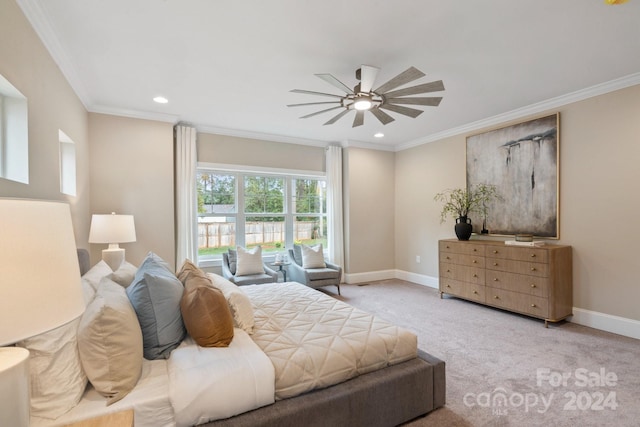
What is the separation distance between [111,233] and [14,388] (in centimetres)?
308

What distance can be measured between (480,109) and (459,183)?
1.28 metres

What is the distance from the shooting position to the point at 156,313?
1.62 meters

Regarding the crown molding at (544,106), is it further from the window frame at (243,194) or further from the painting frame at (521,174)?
the window frame at (243,194)

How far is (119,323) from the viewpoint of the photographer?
136 centimetres

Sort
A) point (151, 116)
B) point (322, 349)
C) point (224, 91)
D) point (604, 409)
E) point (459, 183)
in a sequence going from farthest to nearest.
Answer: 1. point (459, 183)
2. point (151, 116)
3. point (224, 91)
4. point (604, 409)
5. point (322, 349)

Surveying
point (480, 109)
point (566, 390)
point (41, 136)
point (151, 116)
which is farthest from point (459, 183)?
point (41, 136)

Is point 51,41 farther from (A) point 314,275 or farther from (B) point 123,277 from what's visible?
(A) point 314,275

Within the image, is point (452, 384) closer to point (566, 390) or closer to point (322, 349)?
point (566, 390)

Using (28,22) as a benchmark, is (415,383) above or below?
below

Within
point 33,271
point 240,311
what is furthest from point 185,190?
point 33,271

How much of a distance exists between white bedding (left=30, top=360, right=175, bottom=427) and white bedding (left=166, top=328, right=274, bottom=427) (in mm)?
46

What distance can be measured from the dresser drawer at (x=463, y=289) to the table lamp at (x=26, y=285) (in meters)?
4.48

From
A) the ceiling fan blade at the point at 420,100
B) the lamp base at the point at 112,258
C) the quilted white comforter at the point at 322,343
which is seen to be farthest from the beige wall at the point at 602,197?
the lamp base at the point at 112,258

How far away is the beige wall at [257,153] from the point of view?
4852mm
